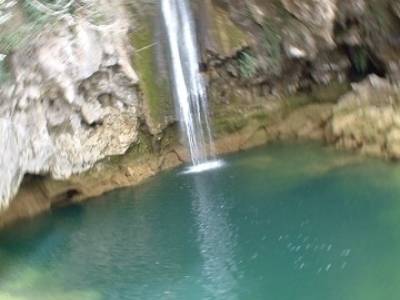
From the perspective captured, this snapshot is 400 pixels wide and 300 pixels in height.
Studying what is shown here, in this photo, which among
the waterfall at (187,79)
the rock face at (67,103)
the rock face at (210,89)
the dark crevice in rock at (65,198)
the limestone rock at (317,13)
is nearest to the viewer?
the rock face at (67,103)

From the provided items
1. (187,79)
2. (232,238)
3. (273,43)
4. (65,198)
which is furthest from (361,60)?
(65,198)

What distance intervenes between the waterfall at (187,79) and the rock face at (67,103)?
3.44ft

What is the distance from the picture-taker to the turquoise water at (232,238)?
9234 millimetres

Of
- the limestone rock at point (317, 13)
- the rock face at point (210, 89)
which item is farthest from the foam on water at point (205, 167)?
the limestone rock at point (317, 13)

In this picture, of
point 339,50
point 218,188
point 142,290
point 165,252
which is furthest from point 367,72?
point 142,290

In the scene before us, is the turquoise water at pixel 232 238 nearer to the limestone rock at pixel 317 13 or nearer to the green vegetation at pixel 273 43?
the green vegetation at pixel 273 43

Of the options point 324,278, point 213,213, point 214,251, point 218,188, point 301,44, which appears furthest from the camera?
point 301,44

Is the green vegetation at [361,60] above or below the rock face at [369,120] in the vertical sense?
above

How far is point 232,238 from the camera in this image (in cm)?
1052

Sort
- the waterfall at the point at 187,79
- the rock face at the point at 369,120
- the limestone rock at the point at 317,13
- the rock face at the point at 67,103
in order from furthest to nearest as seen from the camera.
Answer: the waterfall at the point at 187,79 → the limestone rock at the point at 317,13 → the rock face at the point at 369,120 → the rock face at the point at 67,103

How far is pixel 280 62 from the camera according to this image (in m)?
14.0

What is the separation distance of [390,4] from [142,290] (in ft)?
23.4

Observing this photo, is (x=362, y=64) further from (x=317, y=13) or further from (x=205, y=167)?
(x=205, y=167)

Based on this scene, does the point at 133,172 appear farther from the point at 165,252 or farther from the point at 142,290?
the point at 142,290
